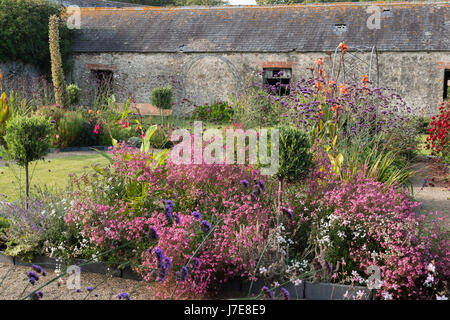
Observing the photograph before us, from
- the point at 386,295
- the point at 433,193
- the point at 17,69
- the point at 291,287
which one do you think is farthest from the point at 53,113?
the point at 386,295

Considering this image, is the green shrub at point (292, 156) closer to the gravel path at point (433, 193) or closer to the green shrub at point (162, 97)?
the gravel path at point (433, 193)

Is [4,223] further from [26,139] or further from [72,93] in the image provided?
[72,93]

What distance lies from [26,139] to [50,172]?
2766 millimetres

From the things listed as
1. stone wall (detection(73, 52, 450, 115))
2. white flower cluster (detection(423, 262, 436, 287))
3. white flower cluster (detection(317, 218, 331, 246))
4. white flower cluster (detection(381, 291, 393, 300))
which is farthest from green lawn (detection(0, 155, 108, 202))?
stone wall (detection(73, 52, 450, 115))

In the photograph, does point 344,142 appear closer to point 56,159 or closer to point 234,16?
point 56,159

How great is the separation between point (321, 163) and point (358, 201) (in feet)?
3.98

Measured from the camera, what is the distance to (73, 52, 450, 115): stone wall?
15.0 m

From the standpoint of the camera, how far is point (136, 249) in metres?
4.26

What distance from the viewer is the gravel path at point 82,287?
3818 mm

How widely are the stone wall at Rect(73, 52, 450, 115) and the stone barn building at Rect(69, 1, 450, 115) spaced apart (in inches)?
1.2

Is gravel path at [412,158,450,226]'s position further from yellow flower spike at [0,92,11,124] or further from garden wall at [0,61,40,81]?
garden wall at [0,61,40,81]
